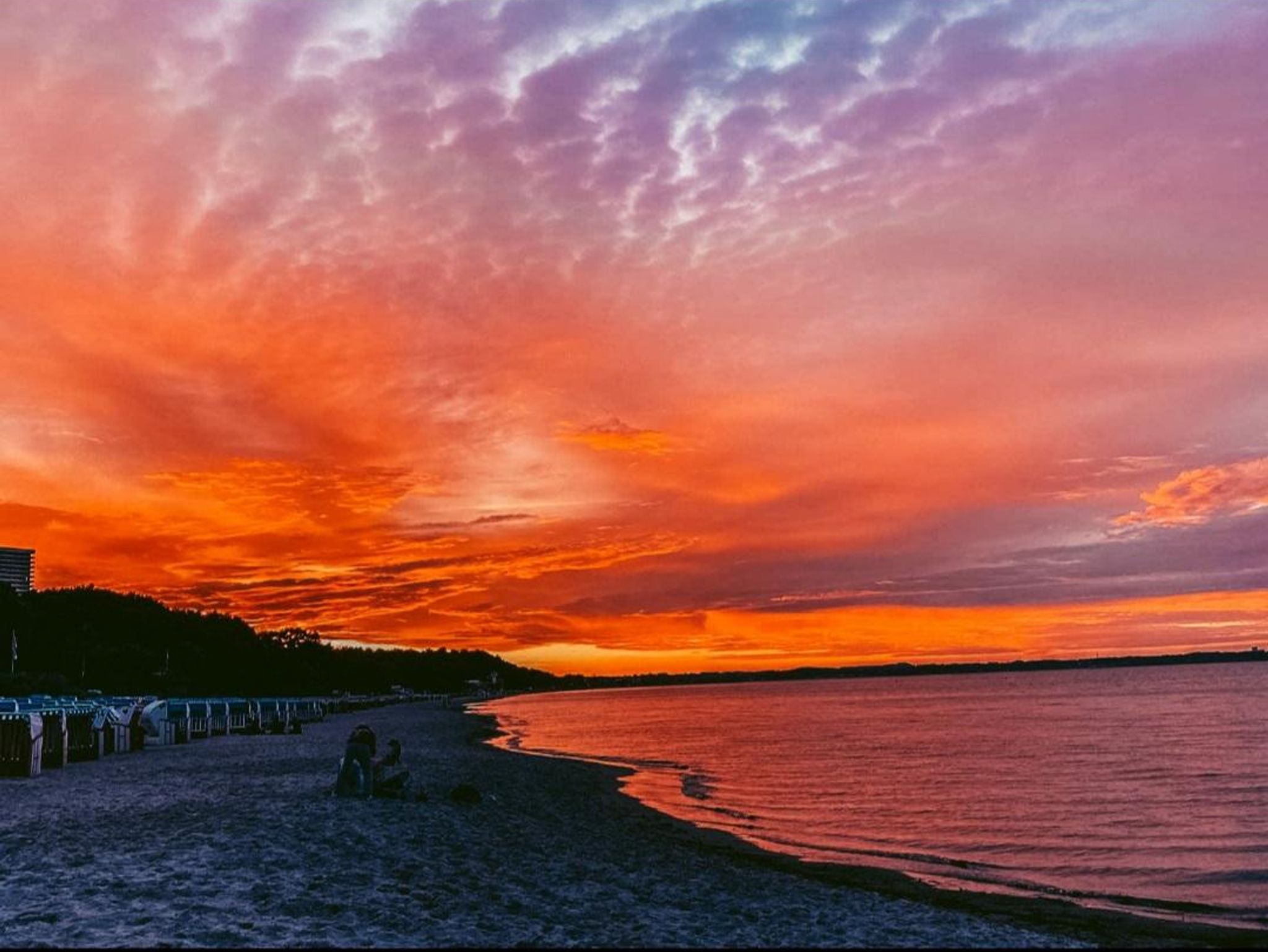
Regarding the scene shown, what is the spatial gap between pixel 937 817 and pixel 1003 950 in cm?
1970

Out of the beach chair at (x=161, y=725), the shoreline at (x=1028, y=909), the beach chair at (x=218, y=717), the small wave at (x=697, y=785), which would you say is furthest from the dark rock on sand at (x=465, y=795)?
the beach chair at (x=218, y=717)

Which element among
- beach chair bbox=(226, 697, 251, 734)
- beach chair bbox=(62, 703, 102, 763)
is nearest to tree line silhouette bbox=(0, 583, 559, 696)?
beach chair bbox=(226, 697, 251, 734)

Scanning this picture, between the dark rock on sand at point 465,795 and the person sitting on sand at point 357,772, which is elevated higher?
the person sitting on sand at point 357,772

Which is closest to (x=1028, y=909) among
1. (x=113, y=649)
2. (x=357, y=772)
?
(x=357, y=772)

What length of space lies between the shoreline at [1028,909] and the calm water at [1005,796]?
91cm

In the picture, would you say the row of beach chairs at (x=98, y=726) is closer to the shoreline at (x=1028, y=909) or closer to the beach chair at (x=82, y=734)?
the beach chair at (x=82, y=734)

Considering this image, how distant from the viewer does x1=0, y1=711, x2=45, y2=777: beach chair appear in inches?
1372

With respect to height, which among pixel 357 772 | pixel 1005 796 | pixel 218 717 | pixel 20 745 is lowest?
pixel 1005 796

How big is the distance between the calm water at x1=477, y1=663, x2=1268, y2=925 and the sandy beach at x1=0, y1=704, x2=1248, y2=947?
4.00 m

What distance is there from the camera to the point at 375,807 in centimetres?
2464

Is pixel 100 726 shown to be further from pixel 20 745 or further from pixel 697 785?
pixel 697 785

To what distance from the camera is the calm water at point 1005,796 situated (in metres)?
22.2

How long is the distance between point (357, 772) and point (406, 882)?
36.0 feet

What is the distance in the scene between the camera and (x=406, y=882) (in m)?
16.2
